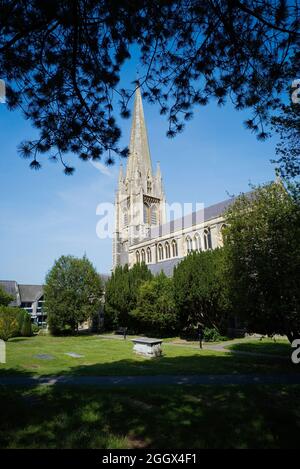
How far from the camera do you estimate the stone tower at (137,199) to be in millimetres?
64062

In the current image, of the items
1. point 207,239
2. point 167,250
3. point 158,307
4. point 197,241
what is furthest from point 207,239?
point 158,307

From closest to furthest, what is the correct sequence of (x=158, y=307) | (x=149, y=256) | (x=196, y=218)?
(x=158, y=307) → (x=196, y=218) → (x=149, y=256)

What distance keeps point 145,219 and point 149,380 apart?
2158 inches

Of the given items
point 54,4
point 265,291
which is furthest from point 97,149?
point 265,291

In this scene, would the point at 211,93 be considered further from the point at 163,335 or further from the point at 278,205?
the point at 163,335

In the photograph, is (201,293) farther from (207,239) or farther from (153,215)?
(153,215)

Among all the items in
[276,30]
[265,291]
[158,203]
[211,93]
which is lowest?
[265,291]

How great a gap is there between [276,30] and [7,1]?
5.13 m

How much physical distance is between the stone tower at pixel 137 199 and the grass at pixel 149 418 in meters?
53.9

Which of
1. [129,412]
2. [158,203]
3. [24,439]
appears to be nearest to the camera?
[24,439]

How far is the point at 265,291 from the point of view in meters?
15.3

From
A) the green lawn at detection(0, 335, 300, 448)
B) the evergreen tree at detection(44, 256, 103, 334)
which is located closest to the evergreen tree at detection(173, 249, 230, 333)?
the evergreen tree at detection(44, 256, 103, 334)

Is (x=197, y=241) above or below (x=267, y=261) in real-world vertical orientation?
above

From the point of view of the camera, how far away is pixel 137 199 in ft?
211
